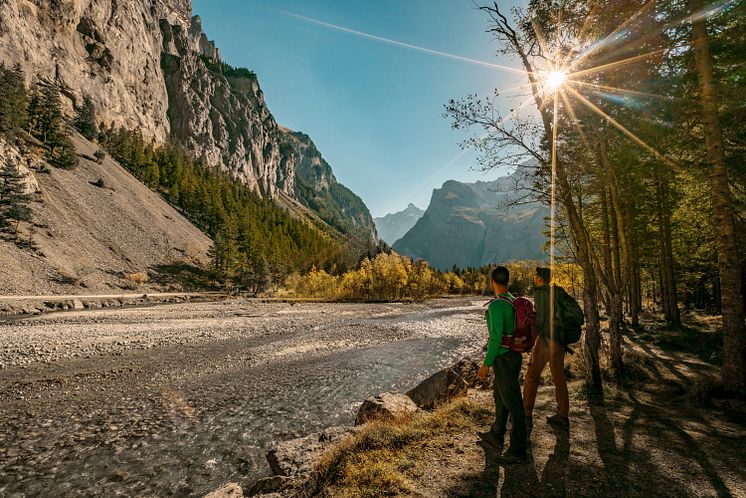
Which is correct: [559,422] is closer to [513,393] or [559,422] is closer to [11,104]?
[513,393]

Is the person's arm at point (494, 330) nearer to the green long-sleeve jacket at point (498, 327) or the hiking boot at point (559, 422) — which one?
the green long-sleeve jacket at point (498, 327)

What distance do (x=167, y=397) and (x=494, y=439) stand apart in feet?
40.4

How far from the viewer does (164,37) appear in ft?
641

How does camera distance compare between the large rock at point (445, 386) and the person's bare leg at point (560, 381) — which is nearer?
the person's bare leg at point (560, 381)

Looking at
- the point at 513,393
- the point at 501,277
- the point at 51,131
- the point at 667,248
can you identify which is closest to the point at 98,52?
the point at 51,131

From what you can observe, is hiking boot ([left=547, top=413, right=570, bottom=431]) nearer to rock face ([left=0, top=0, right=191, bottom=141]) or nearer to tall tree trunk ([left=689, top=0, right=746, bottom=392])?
tall tree trunk ([left=689, top=0, right=746, bottom=392])

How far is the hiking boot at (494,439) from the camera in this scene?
17.6 feet

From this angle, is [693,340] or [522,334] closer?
[522,334]

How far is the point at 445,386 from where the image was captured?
10016mm

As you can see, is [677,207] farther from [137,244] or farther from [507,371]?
[137,244]

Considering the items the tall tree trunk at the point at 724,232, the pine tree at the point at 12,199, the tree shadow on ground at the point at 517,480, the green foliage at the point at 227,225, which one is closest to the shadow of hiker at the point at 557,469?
the tree shadow on ground at the point at 517,480

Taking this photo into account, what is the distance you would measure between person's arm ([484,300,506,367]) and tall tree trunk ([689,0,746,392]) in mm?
6460

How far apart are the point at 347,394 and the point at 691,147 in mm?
15512

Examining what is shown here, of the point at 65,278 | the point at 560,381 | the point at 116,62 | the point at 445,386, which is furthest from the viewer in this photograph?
the point at 116,62
